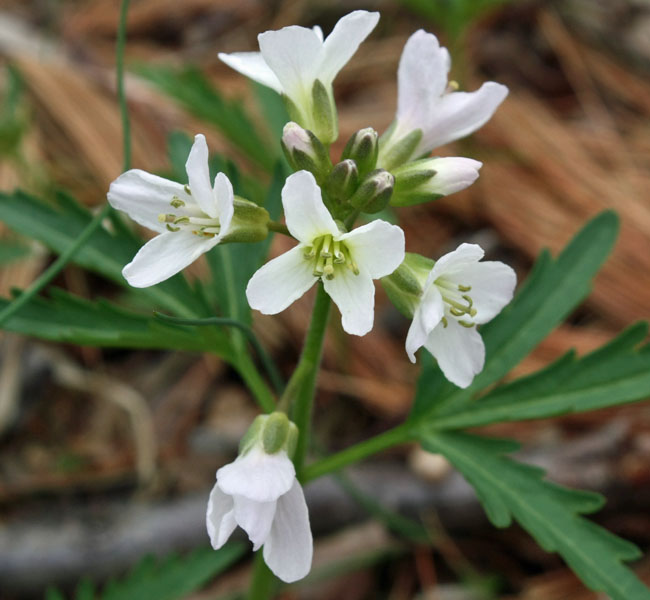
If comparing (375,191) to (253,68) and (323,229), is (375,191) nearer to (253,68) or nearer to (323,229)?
(323,229)

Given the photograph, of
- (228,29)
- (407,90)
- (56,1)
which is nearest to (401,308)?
(407,90)

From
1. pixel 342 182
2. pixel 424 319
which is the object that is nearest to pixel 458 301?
pixel 424 319

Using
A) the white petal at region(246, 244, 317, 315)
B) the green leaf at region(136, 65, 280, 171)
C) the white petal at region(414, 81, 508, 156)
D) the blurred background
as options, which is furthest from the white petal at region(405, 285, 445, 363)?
the green leaf at region(136, 65, 280, 171)

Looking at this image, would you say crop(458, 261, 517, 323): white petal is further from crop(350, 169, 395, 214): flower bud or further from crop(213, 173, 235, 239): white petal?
crop(213, 173, 235, 239): white petal

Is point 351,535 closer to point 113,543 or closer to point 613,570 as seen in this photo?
point 113,543

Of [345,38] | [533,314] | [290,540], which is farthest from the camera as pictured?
[533,314]

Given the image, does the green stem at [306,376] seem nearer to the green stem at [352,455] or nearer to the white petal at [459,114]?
the green stem at [352,455]

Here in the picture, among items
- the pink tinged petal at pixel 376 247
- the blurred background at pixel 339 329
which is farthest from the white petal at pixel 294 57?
the blurred background at pixel 339 329
